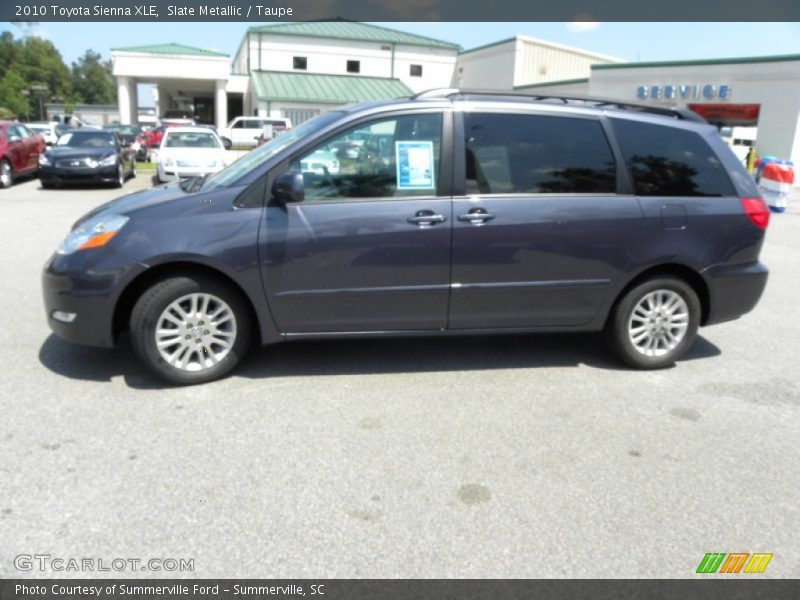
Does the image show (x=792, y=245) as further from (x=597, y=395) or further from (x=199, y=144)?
(x=199, y=144)

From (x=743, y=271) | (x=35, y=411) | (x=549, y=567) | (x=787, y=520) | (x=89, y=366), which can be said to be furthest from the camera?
(x=743, y=271)

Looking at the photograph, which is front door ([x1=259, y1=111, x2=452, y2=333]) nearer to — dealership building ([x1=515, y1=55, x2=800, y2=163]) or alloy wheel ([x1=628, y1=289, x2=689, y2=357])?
Result: alloy wheel ([x1=628, y1=289, x2=689, y2=357])

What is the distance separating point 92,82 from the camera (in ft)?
448

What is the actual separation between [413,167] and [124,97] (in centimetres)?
4544

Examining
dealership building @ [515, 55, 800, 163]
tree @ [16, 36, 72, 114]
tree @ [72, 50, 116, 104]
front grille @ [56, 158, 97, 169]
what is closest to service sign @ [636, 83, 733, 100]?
dealership building @ [515, 55, 800, 163]

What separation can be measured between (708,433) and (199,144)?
560 inches

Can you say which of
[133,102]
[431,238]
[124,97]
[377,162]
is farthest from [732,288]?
[133,102]

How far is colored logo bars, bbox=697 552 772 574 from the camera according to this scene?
2.65 meters

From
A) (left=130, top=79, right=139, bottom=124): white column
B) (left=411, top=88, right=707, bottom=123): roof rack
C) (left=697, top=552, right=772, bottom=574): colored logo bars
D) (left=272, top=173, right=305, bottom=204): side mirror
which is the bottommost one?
(left=697, top=552, right=772, bottom=574): colored logo bars

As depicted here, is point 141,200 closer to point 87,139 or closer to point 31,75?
point 87,139

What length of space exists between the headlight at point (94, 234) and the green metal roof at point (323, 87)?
39680 mm

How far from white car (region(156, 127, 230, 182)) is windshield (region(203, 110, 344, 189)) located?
378 inches

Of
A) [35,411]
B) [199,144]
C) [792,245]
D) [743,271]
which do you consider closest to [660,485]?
[743,271]

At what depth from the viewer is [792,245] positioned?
10.6 m
